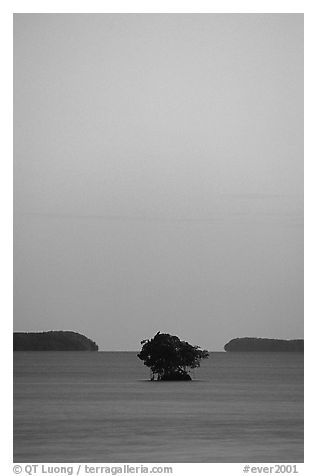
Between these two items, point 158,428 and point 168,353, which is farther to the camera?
point 168,353

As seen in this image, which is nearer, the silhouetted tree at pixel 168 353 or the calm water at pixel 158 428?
the calm water at pixel 158 428

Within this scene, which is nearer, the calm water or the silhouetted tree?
the calm water

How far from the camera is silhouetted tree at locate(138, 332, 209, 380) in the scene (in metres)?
19.1

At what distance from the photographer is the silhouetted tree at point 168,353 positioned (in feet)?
62.6

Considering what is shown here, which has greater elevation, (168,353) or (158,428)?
(168,353)

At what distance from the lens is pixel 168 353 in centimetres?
1989

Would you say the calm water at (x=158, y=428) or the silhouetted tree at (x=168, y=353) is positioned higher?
the silhouetted tree at (x=168, y=353)

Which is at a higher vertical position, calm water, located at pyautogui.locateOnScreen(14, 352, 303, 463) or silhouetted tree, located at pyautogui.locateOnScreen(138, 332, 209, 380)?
silhouetted tree, located at pyautogui.locateOnScreen(138, 332, 209, 380)
